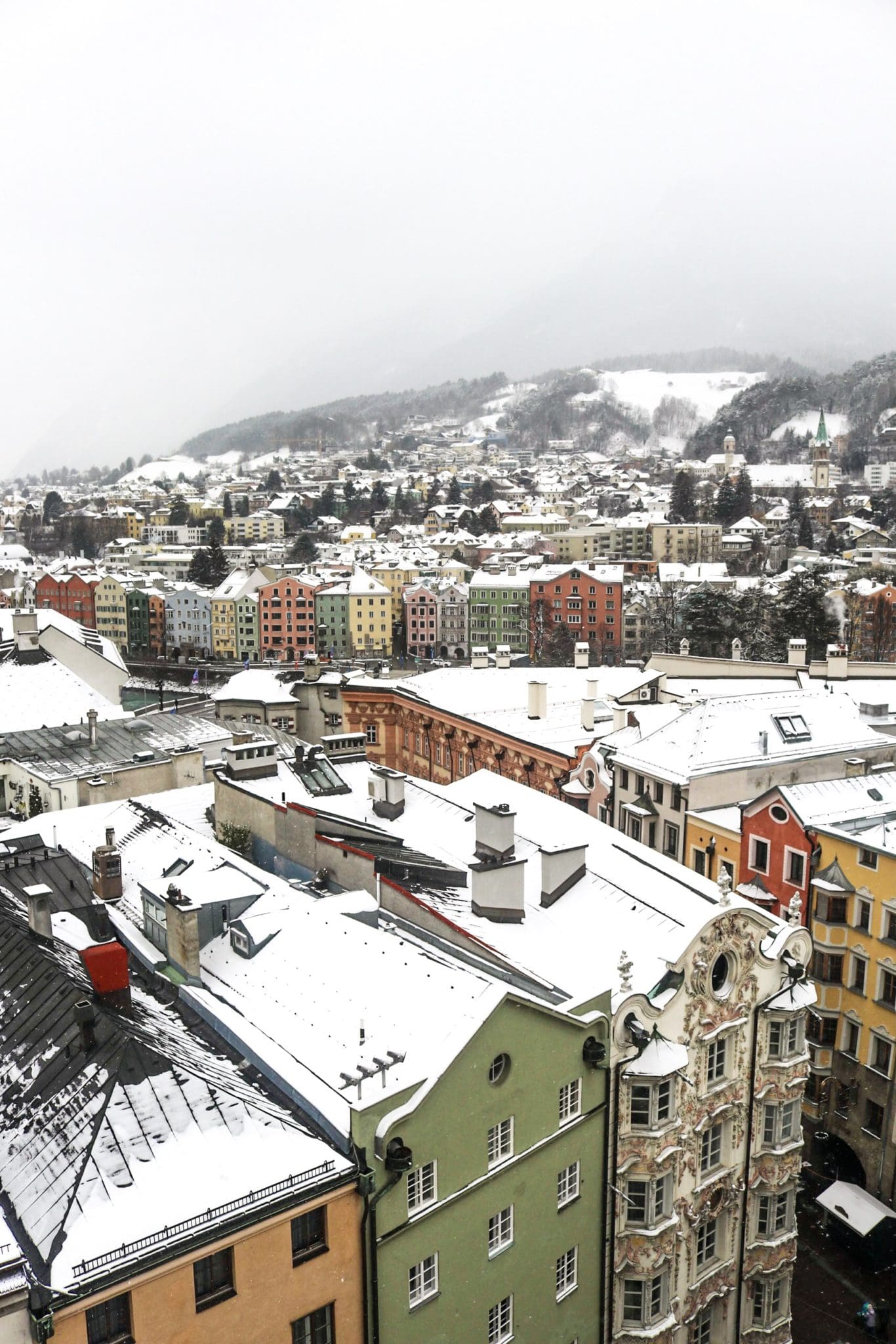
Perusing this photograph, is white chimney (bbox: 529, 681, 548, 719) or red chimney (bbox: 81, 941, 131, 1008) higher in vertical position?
red chimney (bbox: 81, 941, 131, 1008)

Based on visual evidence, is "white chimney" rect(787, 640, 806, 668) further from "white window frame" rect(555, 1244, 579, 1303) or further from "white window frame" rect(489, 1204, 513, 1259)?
"white window frame" rect(489, 1204, 513, 1259)

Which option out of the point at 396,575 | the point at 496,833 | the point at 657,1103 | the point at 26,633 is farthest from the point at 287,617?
the point at 657,1103

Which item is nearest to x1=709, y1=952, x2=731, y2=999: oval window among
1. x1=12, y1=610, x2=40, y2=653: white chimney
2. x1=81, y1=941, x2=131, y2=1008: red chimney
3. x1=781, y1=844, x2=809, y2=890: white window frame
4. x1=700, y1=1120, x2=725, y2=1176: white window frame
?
x1=700, y1=1120, x2=725, y2=1176: white window frame

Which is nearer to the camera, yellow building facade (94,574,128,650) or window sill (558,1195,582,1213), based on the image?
window sill (558,1195,582,1213)

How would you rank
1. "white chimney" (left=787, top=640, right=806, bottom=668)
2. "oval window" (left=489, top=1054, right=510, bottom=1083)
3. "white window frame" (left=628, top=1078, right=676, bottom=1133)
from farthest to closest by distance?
"white chimney" (left=787, top=640, right=806, bottom=668), "white window frame" (left=628, top=1078, right=676, bottom=1133), "oval window" (left=489, top=1054, right=510, bottom=1083)

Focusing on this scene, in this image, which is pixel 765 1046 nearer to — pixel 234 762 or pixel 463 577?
pixel 234 762

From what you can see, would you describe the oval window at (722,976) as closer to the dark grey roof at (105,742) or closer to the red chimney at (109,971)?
the red chimney at (109,971)

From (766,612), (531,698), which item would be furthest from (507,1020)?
(766,612)
